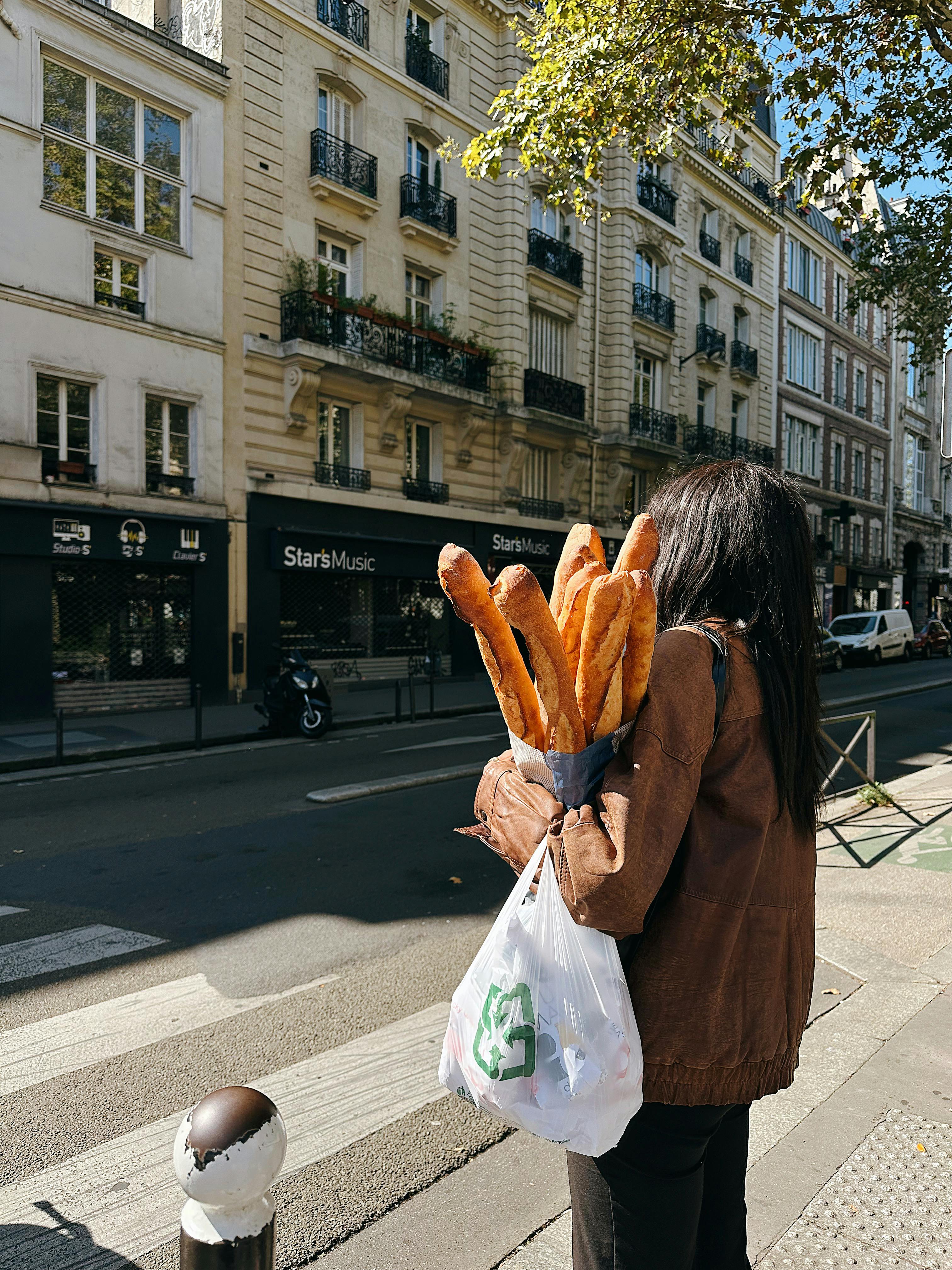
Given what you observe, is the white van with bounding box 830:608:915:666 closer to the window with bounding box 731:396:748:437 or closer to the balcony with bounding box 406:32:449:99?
the window with bounding box 731:396:748:437

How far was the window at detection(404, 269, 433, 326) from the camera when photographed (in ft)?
68.6

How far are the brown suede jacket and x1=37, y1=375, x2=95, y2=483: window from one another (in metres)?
15.1

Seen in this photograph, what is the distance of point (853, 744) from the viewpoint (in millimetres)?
7434

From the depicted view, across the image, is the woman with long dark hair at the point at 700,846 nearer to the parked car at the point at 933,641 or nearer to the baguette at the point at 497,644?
the baguette at the point at 497,644

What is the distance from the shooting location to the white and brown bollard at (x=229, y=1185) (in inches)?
52.5

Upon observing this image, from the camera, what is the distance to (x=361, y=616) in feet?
65.7

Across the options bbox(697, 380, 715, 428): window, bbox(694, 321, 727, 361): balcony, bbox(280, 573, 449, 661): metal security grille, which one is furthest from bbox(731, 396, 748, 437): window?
bbox(280, 573, 449, 661): metal security grille

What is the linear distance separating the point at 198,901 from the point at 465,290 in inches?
766

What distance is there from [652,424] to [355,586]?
1234cm

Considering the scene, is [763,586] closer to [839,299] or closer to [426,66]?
[426,66]

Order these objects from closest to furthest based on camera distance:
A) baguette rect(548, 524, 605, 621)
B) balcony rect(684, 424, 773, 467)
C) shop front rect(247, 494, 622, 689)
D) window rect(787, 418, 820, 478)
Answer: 1. baguette rect(548, 524, 605, 621)
2. shop front rect(247, 494, 622, 689)
3. balcony rect(684, 424, 773, 467)
4. window rect(787, 418, 820, 478)

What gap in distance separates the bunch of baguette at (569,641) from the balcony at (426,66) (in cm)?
2285

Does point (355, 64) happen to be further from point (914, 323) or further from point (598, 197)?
point (914, 323)

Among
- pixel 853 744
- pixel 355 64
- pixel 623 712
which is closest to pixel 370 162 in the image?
pixel 355 64
